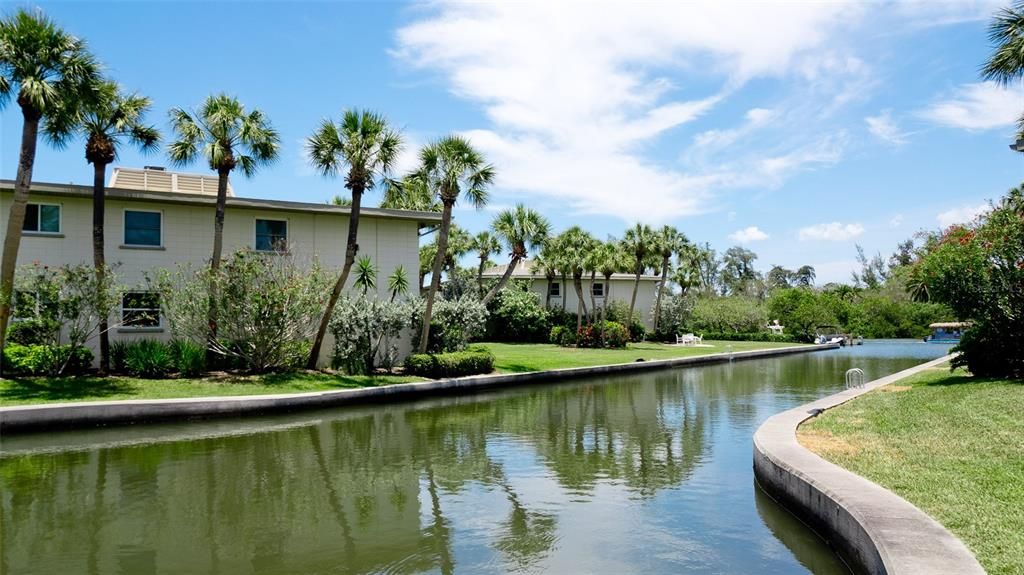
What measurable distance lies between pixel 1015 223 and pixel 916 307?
5942 centimetres

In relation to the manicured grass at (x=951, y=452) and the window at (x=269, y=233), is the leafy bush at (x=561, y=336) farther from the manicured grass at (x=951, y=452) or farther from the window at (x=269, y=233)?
the manicured grass at (x=951, y=452)

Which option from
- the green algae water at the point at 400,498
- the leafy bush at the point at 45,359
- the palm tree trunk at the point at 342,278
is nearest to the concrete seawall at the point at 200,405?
the green algae water at the point at 400,498

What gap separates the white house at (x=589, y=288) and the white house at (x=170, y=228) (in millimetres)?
23194

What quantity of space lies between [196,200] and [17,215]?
5626mm

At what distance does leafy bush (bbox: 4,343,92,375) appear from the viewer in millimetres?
18688

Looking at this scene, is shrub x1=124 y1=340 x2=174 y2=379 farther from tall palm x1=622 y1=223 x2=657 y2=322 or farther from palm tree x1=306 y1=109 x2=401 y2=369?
tall palm x1=622 y1=223 x2=657 y2=322

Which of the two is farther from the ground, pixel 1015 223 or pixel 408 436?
pixel 1015 223

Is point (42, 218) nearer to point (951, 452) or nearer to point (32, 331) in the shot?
point (32, 331)

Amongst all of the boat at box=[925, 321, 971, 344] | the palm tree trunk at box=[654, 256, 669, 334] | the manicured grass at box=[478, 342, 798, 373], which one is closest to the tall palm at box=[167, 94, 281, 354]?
the manicured grass at box=[478, 342, 798, 373]

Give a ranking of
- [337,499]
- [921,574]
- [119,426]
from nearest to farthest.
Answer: [921,574] → [337,499] → [119,426]

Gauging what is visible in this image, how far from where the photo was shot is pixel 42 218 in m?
21.8

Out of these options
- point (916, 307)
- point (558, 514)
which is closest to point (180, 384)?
point (558, 514)

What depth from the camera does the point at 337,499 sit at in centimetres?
1005

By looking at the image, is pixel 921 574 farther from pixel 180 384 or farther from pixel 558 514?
pixel 180 384
